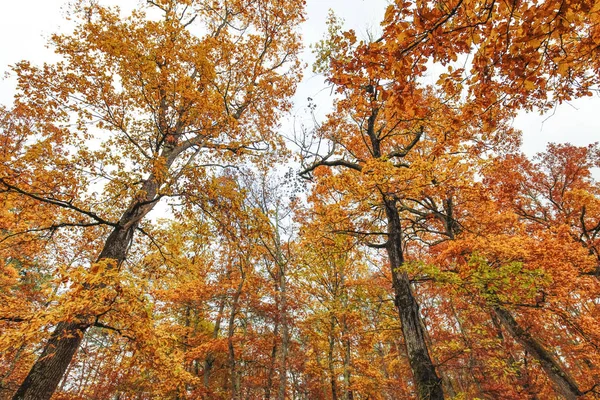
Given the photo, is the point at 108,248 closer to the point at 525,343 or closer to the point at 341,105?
the point at 341,105

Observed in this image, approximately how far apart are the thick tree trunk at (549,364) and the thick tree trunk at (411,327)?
3.10 m

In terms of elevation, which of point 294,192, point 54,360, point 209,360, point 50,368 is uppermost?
point 294,192

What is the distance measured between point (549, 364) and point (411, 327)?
5434 millimetres

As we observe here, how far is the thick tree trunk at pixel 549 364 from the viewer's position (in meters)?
6.93

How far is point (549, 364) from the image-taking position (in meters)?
7.21

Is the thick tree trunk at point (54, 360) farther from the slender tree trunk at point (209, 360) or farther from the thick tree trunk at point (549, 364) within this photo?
the thick tree trunk at point (549, 364)

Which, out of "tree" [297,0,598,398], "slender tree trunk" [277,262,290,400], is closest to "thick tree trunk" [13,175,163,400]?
"tree" [297,0,598,398]

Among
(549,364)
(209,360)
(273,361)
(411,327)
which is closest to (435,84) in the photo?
(411,327)

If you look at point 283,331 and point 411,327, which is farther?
point 283,331

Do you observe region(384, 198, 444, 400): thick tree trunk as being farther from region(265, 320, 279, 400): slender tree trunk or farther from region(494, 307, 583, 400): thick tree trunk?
region(265, 320, 279, 400): slender tree trunk

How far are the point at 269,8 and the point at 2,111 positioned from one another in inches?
529

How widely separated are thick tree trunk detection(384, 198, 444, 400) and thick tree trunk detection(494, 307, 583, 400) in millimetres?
3096

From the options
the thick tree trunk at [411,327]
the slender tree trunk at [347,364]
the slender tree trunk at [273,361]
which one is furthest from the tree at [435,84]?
the slender tree trunk at [273,361]

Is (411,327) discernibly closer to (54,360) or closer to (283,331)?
(283,331)
